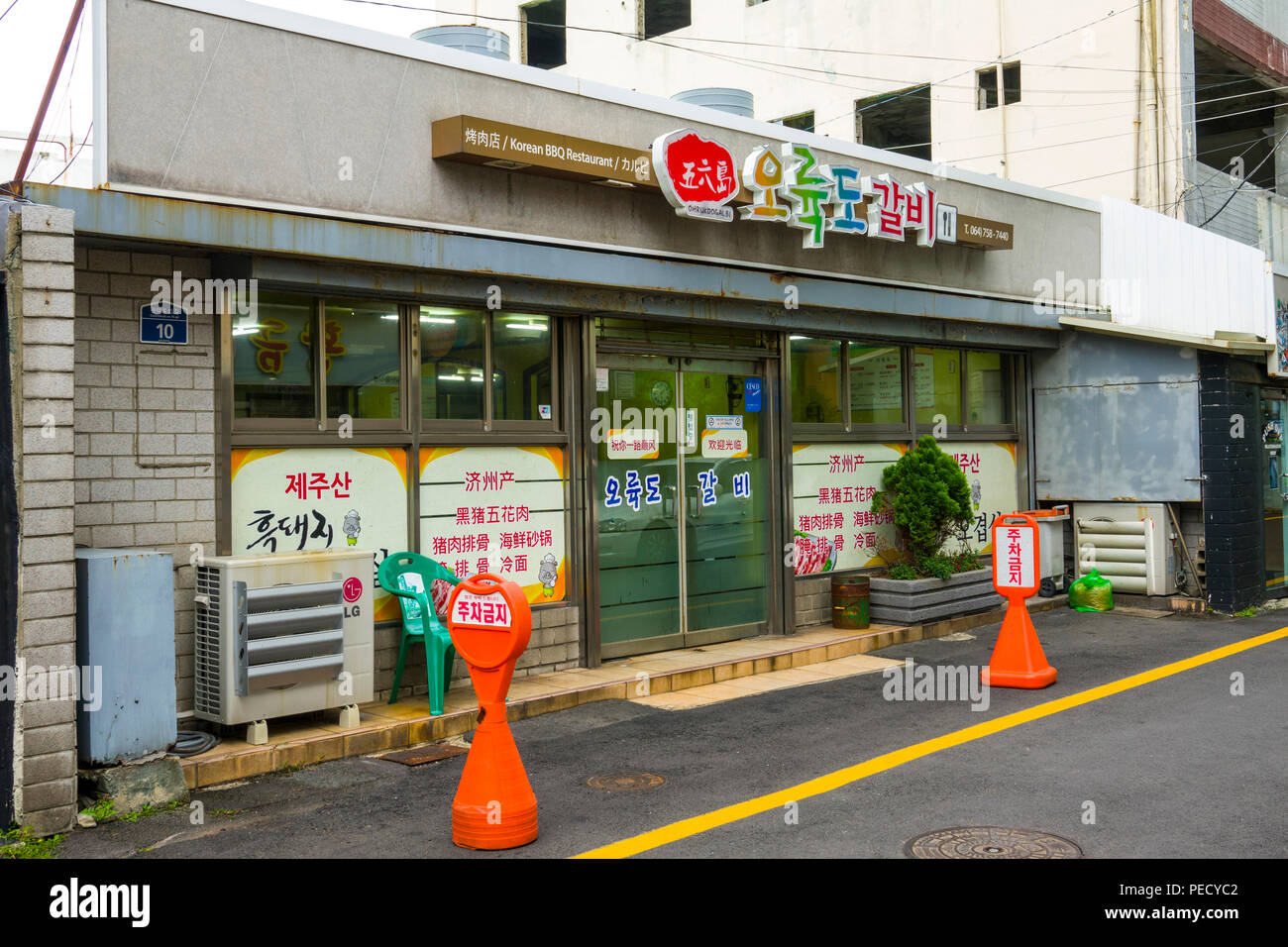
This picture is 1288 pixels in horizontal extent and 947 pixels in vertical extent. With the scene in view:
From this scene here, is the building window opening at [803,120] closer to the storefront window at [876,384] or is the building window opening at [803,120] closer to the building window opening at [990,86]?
the building window opening at [990,86]

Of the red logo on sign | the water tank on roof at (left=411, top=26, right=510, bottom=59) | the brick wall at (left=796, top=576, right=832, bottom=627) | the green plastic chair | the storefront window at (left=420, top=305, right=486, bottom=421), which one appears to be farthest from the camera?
the brick wall at (left=796, top=576, right=832, bottom=627)

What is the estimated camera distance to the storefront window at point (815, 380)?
1214 cm

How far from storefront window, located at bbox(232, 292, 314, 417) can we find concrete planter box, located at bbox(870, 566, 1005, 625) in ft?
21.4

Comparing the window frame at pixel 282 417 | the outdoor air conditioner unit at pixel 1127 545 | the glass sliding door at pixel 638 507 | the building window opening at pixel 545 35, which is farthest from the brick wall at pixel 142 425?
the building window opening at pixel 545 35

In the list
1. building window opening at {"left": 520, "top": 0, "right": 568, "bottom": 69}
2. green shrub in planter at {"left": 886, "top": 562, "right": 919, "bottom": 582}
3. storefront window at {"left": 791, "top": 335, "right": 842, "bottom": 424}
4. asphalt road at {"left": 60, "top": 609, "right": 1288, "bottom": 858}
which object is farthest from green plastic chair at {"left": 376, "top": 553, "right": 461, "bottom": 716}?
building window opening at {"left": 520, "top": 0, "right": 568, "bottom": 69}

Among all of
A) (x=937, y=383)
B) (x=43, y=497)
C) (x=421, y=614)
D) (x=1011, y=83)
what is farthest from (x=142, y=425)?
(x=1011, y=83)

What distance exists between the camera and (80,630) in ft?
21.3

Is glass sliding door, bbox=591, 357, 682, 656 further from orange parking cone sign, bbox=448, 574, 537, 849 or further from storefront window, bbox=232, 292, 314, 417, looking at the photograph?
Result: orange parking cone sign, bbox=448, 574, 537, 849

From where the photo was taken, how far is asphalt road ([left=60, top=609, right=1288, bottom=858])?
5785 mm

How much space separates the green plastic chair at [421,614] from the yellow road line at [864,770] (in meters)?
2.72
